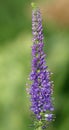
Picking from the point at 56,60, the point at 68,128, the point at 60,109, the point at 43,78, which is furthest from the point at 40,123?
the point at 56,60

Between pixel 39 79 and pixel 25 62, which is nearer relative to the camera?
pixel 39 79

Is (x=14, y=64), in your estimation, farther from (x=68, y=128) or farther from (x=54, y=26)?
(x=54, y=26)

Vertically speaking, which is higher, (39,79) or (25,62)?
(25,62)

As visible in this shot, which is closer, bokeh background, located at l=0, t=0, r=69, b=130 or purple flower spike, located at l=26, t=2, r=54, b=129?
purple flower spike, located at l=26, t=2, r=54, b=129

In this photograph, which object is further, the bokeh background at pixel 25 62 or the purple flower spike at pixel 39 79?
the bokeh background at pixel 25 62
